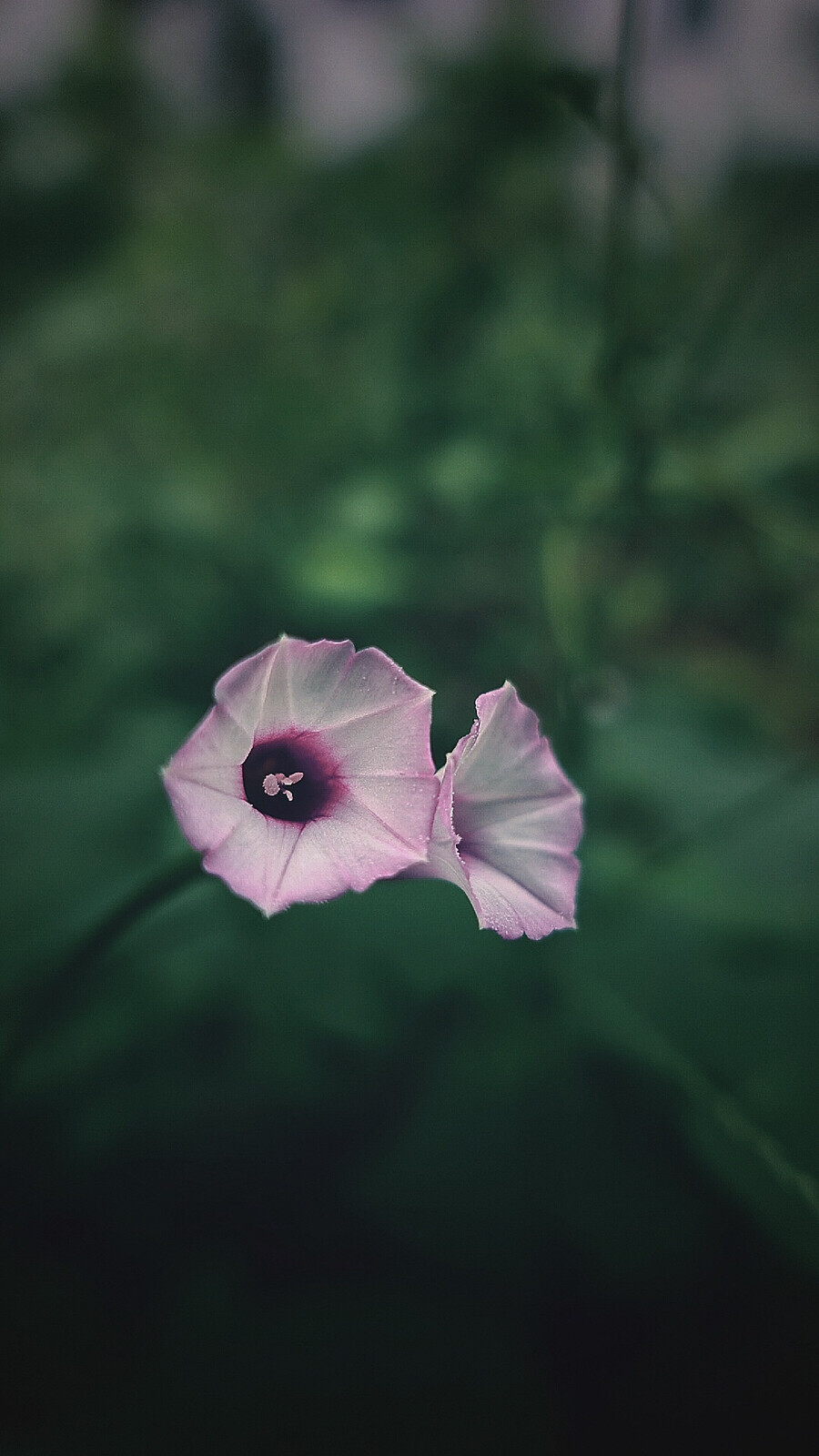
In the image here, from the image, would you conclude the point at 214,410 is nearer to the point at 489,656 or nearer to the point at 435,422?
the point at 435,422

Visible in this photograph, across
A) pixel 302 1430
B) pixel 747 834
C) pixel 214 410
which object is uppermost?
pixel 214 410

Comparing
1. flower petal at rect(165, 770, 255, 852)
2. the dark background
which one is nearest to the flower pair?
flower petal at rect(165, 770, 255, 852)

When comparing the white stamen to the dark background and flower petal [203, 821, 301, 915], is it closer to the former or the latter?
flower petal [203, 821, 301, 915]

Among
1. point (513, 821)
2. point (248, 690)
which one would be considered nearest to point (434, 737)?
point (513, 821)

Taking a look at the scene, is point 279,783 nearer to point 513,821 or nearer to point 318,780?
point 318,780

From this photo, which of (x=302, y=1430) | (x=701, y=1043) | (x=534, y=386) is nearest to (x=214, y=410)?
(x=534, y=386)

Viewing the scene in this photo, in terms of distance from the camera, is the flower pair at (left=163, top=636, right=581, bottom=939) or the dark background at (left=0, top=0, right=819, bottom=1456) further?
the dark background at (left=0, top=0, right=819, bottom=1456)

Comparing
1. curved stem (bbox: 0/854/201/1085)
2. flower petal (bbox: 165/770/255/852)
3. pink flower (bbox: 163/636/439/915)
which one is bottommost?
curved stem (bbox: 0/854/201/1085)
